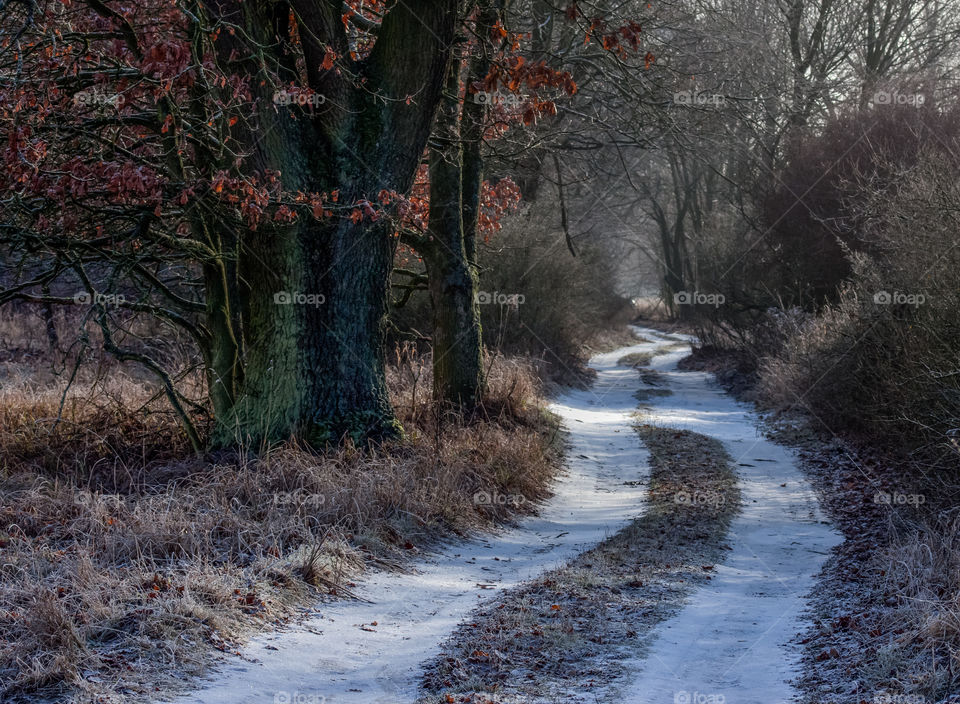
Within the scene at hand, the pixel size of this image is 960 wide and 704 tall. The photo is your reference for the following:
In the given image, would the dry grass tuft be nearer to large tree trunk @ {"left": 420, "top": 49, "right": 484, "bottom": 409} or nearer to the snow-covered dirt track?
the snow-covered dirt track

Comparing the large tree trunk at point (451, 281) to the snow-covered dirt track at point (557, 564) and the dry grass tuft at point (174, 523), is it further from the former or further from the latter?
the snow-covered dirt track at point (557, 564)

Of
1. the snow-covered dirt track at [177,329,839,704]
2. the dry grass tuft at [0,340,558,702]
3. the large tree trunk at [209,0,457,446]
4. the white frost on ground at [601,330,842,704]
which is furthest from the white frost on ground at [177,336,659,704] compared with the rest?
the large tree trunk at [209,0,457,446]

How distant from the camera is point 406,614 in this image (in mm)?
6734

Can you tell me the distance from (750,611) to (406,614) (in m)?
2.71

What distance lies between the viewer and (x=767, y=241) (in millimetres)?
24109

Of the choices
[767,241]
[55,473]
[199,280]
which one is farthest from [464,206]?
[767,241]

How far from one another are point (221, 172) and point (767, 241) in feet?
62.3

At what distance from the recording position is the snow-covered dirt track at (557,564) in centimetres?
532

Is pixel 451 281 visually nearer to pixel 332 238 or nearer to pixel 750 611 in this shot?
pixel 332 238

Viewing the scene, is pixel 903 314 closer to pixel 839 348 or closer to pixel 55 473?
Result: pixel 839 348

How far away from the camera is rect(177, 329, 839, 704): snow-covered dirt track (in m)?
5.32

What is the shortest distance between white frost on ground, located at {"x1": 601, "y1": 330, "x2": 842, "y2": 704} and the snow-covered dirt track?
14 millimetres

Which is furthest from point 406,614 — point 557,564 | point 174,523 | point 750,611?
point 750,611

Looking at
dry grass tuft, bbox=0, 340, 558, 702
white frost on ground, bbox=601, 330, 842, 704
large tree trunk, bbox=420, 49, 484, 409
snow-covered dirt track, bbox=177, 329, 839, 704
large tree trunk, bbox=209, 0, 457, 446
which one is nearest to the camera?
dry grass tuft, bbox=0, 340, 558, 702
